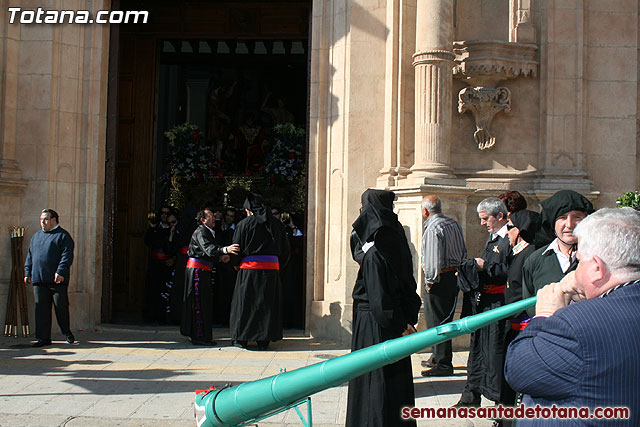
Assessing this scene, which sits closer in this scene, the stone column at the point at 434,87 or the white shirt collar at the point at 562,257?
the white shirt collar at the point at 562,257

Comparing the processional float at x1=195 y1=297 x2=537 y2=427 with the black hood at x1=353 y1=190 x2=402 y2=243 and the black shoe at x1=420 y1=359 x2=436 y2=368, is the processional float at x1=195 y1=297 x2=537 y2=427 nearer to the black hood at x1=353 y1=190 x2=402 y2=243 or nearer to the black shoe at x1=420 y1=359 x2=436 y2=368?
the black hood at x1=353 y1=190 x2=402 y2=243

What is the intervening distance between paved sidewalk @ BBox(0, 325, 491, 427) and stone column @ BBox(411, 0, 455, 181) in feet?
8.36

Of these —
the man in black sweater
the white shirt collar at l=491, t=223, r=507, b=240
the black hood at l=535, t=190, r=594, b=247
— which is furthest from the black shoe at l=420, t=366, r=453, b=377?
the man in black sweater

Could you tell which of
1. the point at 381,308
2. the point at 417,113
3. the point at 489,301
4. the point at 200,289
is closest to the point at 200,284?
the point at 200,289

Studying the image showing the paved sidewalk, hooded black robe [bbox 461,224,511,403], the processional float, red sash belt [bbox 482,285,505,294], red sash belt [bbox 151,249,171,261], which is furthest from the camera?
red sash belt [bbox 151,249,171,261]

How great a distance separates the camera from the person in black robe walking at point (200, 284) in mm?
10477

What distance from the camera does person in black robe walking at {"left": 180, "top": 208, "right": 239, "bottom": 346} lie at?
10.5 m

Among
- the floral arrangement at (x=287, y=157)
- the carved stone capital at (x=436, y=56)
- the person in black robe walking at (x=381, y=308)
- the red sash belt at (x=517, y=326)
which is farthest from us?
the floral arrangement at (x=287, y=157)

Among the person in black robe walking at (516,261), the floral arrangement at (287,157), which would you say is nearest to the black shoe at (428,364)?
the person in black robe walking at (516,261)

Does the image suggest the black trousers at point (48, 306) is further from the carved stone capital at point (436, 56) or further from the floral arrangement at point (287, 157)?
the carved stone capital at point (436, 56)

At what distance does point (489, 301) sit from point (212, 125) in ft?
40.8

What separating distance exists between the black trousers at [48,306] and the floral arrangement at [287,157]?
542cm

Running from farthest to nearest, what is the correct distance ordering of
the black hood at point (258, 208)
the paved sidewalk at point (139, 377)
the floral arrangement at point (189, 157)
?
1. the floral arrangement at point (189, 157)
2. the black hood at point (258, 208)
3. the paved sidewalk at point (139, 377)

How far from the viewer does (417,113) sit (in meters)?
10.3
